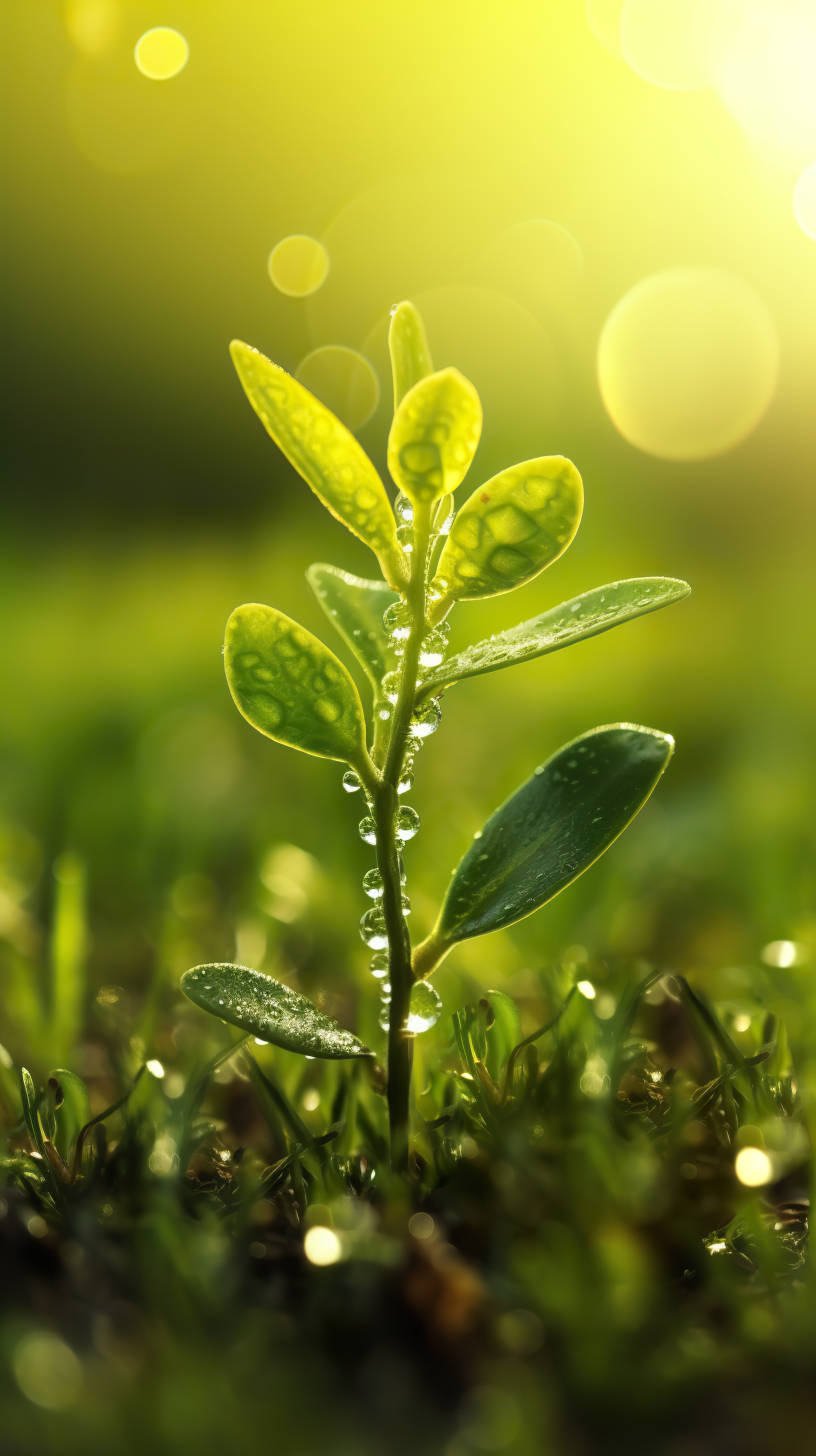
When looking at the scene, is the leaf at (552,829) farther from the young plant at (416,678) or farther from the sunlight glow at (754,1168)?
the sunlight glow at (754,1168)

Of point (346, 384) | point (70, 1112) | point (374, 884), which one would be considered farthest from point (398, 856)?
point (346, 384)

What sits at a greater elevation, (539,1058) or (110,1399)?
(110,1399)

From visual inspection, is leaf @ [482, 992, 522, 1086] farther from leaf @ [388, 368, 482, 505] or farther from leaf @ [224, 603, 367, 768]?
leaf @ [388, 368, 482, 505]

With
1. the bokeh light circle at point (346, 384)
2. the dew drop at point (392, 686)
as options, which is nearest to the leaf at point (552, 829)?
the dew drop at point (392, 686)

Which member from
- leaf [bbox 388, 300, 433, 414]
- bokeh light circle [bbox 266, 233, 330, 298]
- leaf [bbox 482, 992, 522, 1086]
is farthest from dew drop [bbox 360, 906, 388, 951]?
bokeh light circle [bbox 266, 233, 330, 298]

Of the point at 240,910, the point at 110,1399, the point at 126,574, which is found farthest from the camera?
the point at 126,574

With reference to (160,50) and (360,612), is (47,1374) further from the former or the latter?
(160,50)

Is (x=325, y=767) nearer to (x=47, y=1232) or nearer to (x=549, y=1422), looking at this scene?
(x=47, y=1232)

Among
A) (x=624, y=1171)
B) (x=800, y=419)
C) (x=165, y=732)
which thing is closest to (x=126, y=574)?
(x=165, y=732)
